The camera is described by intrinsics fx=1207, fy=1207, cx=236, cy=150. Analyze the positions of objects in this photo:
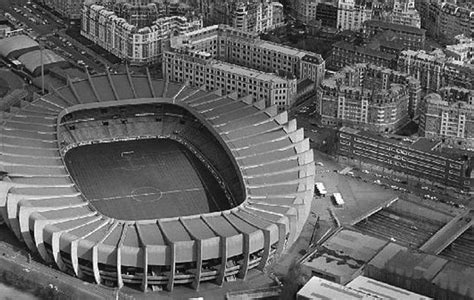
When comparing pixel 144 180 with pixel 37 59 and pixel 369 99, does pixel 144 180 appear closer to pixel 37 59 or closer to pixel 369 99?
pixel 369 99

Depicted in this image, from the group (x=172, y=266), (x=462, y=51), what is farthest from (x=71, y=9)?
(x=172, y=266)

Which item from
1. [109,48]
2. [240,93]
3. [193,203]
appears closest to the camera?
[193,203]

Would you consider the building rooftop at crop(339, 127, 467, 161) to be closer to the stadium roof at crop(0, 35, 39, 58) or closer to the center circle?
the center circle

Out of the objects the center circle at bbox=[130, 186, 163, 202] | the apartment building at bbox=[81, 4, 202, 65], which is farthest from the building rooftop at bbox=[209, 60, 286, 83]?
the center circle at bbox=[130, 186, 163, 202]

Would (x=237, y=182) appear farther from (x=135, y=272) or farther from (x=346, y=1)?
(x=346, y=1)

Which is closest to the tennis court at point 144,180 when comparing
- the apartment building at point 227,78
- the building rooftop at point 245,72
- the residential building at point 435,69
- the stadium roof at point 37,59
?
the apartment building at point 227,78

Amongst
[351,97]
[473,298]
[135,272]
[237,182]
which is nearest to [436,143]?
[351,97]
